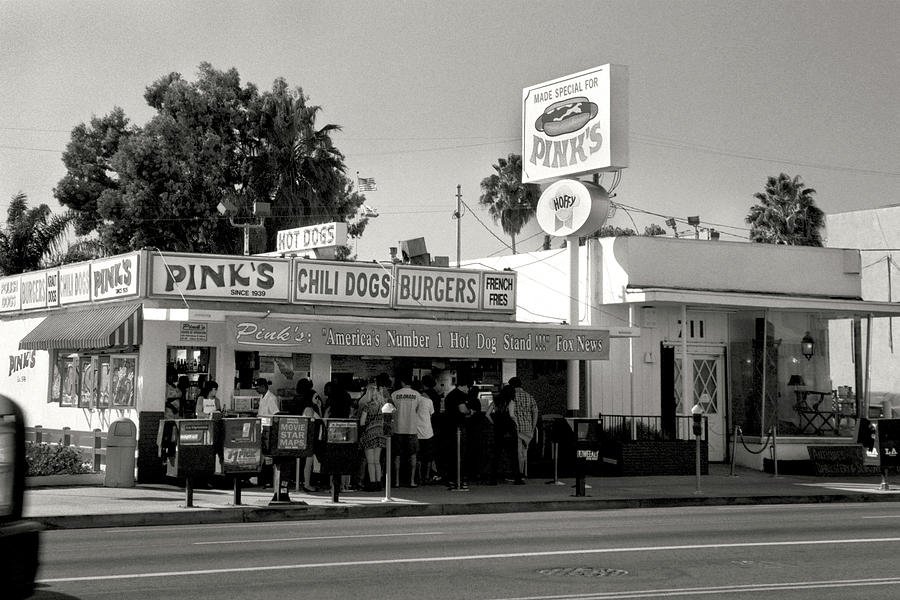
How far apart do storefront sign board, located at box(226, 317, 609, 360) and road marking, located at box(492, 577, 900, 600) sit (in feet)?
36.0

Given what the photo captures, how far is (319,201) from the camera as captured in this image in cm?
4553

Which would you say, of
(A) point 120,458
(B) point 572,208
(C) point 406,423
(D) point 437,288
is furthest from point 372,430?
(B) point 572,208

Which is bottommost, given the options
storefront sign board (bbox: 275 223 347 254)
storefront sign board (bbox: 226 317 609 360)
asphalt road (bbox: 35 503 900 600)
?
asphalt road (bbox: 35 503 900 600)

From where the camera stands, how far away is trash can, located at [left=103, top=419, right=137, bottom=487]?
18.8 m

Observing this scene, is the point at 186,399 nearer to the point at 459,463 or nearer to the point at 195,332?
the point at 195,332

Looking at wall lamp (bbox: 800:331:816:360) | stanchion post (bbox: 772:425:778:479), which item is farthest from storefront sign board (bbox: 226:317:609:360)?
wall lamp (bbox: 800:331:816:360)

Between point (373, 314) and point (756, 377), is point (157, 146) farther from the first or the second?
point (756, 377)

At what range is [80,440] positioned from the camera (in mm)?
20984

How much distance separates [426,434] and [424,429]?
0.10 metres

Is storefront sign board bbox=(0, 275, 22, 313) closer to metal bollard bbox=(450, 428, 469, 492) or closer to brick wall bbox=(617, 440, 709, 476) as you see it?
metal bollard bbox=(450, 428, 469, 492)

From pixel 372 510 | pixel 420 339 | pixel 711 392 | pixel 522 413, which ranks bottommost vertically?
pixel 372 510

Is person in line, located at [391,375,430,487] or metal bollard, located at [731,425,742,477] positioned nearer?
person in line, located at [391,375,430,487]

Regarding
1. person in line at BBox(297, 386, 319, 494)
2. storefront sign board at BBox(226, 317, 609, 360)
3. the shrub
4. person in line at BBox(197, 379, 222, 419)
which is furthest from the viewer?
the shrub

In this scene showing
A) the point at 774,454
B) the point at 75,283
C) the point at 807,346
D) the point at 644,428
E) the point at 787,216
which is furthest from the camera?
the point at 787,216
